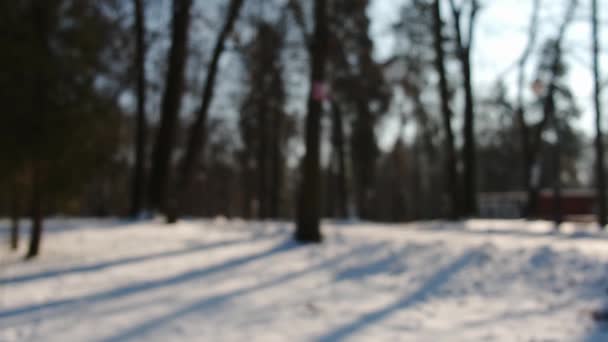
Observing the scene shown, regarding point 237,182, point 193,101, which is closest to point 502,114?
point 237,182

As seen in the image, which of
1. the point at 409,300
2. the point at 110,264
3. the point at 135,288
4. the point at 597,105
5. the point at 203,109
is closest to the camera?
the point at 409,300

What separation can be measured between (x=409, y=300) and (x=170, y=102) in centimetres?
1012

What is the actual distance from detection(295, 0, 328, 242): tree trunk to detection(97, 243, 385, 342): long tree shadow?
Answer: 1272 mm

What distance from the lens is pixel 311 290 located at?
5.94 m

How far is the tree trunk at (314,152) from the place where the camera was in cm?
970

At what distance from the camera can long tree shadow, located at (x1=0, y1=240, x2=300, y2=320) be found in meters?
4.88

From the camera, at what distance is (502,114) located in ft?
140

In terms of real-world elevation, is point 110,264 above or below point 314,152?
below

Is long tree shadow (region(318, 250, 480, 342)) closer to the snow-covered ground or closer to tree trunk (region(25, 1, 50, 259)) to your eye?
the snow-covered ground

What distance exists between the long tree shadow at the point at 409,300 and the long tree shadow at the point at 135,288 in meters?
2.66

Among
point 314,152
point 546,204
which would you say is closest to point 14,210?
point 314,152

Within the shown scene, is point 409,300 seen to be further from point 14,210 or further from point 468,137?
point 468,137

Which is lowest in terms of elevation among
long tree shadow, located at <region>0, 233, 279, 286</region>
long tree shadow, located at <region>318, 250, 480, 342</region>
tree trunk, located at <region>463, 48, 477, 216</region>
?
long tree shadow, located at <region>318, 250, 480, 342</region>

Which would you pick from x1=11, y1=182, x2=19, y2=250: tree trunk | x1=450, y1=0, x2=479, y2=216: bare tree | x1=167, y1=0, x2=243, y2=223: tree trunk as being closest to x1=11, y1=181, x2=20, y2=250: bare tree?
x1=11, y1=182, x2=19, y2=250: tree trunk
